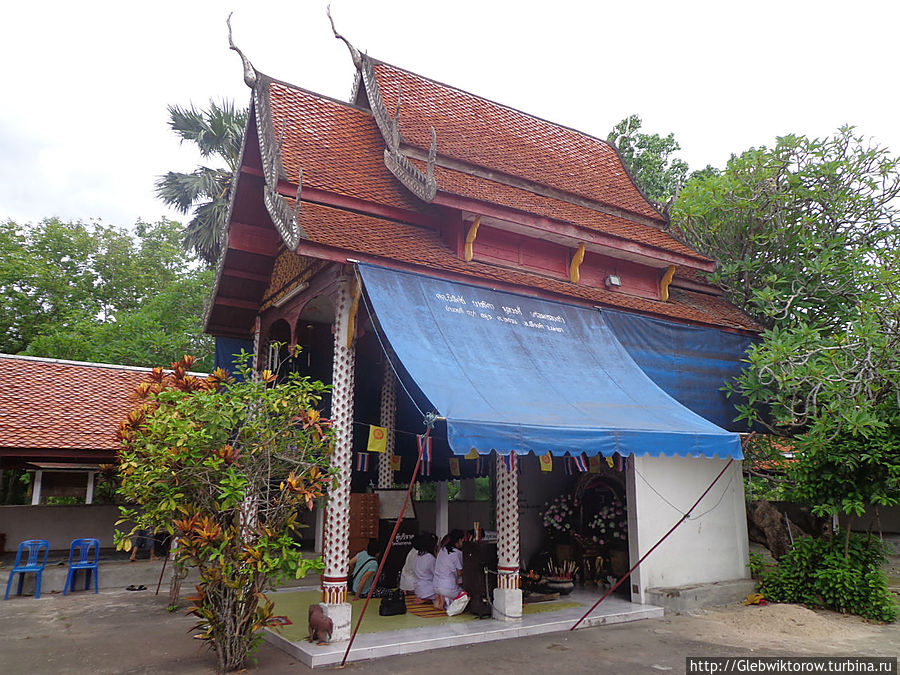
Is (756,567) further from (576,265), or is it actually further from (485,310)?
(485,310)

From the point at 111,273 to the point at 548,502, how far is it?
81.4ft

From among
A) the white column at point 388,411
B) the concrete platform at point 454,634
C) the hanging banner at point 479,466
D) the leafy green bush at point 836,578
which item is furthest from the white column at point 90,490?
the leafy green bush at point 836,578

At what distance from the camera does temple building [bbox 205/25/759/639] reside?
7223 millimetres

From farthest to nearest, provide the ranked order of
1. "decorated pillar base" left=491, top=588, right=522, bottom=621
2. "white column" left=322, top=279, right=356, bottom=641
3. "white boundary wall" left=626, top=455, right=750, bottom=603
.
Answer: "white boundary wall" left=626, top=455, right=750, bottom=603 → "decorated pillar base" left=491, top=588, right=522, bottom=621 → "white column" left=322, top=279, right=356, bottom=641

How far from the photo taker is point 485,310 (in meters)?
8.52

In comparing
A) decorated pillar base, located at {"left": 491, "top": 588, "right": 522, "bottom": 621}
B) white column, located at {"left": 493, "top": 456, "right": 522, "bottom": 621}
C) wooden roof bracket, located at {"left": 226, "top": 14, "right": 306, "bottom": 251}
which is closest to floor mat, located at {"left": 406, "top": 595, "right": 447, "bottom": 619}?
decorated pillar base, located at {"left": 491, "top": 588, "right": 522, "bottom": 621}

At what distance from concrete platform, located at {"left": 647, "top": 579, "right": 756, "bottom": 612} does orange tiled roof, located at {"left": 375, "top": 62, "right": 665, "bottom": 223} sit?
7.18 meters

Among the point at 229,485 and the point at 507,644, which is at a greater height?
the point at 229,485

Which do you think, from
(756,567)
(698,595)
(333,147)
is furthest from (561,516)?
(333,147)

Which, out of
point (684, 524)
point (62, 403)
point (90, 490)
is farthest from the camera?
point (90, 490)

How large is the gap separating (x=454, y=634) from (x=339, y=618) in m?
1.45

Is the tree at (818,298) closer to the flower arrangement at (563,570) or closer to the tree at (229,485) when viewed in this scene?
the flower arrangement at (563,570)

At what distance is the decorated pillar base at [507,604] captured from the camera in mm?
8023

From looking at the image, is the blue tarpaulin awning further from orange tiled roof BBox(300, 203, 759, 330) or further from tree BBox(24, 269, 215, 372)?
tree BBox(24, 269, 215, 372)
